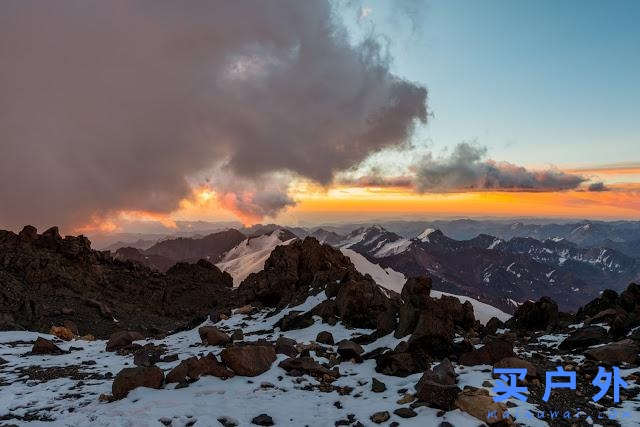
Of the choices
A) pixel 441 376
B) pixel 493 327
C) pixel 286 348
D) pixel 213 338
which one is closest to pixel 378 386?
pixel 441 376

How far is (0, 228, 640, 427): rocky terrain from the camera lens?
1577cm

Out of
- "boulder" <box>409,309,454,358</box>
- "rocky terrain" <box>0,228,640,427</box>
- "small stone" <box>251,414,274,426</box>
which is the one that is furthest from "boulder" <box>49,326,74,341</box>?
"boulder" <box>409,309,454,358</box>

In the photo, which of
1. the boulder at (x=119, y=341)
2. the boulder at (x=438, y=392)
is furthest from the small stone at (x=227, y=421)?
the boulder at (x=119, y=341)

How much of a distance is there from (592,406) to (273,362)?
47.9 feet

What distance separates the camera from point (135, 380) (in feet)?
63.0

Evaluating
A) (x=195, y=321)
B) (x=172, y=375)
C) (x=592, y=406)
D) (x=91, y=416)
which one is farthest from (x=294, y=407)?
(x=195, y=321)

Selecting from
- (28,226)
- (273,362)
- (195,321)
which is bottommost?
(195,321)

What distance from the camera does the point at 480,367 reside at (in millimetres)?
19828

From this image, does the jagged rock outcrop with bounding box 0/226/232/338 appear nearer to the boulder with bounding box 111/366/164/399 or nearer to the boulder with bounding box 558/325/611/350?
the boulder with bounding box 111/366/164/399

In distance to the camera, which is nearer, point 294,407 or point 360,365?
point 294,407

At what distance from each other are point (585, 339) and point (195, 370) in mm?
21362

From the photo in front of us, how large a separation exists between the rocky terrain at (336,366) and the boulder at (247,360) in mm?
59

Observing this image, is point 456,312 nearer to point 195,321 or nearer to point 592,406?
point 592,406

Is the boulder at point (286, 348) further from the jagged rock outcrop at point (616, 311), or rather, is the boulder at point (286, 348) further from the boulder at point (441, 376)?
the jagged rock outcrop at point (616, 311)
